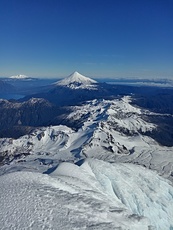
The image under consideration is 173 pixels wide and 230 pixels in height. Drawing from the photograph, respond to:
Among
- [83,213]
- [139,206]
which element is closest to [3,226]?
[83,213]

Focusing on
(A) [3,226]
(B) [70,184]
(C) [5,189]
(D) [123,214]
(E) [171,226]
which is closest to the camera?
(A) [3,226]

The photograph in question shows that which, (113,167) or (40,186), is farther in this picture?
(113,167)

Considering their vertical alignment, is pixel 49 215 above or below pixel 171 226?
above

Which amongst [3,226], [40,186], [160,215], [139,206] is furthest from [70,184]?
[160,215]

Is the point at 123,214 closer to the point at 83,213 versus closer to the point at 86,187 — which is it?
the point at 83,213

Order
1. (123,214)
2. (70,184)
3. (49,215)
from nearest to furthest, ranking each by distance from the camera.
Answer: (49,215) < (123,214) < (70,184)

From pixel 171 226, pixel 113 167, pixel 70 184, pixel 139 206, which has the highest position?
pixel 70 184
